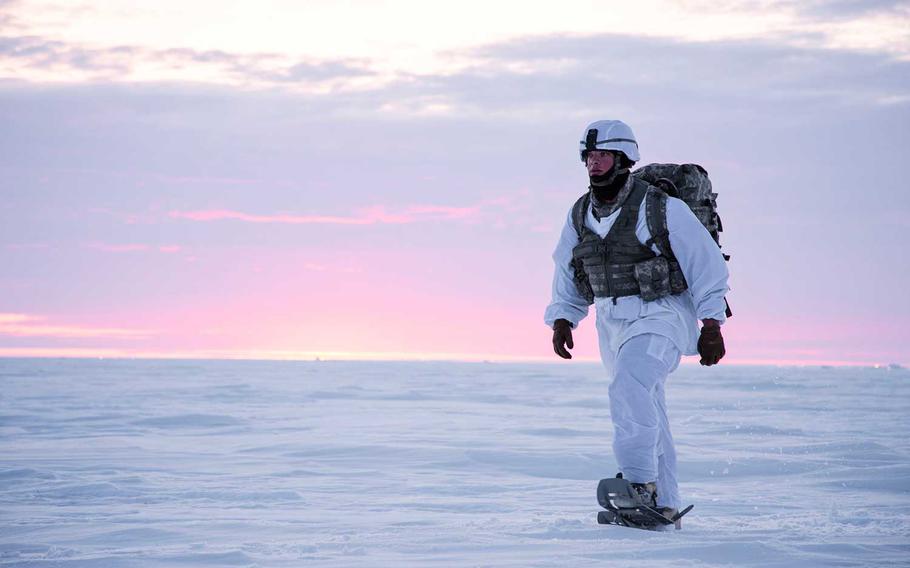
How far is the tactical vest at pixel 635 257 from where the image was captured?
15.6ft

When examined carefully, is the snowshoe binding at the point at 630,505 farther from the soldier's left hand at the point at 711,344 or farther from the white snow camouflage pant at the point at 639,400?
the soldier's left hand at the point at 711,344

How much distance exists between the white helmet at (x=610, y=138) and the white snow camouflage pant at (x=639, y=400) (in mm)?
887

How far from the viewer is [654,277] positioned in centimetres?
473

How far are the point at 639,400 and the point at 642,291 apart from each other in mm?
513

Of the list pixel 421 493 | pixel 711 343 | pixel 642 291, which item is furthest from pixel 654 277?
pixel 421 493

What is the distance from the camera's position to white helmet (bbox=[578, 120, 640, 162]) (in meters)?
4.85

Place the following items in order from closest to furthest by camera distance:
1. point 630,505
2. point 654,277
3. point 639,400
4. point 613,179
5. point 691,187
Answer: point 630,505 → point 639,400 → point 654,277 → point 613,179 → point 691,187

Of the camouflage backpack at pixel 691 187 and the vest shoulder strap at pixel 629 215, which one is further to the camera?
the camouflage backpack at pixel 691 187

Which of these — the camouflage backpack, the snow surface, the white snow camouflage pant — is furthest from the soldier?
the snow surface

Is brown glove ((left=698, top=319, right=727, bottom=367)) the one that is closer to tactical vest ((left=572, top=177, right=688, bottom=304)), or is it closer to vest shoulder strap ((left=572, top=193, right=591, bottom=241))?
tactical vest ((left=572, top=177, right=688, bottom=304))

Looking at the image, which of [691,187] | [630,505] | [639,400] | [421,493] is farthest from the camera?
[421,493]

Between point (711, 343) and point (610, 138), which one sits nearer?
point (711, 343)

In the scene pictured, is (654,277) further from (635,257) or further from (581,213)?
(581,213)

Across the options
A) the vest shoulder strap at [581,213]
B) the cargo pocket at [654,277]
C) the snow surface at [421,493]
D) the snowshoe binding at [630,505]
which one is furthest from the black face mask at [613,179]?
the snow surface at [421,493]
